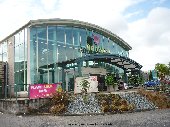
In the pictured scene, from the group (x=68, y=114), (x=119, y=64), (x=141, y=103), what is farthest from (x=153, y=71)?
(x=68, y=114)

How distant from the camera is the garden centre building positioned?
27.6 m

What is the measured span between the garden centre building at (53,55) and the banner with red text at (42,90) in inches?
234

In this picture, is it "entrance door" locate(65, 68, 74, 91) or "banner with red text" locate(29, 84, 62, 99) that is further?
"entrance door" locate(65, 68, 74, 91)

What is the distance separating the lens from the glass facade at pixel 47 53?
2755 centimetres

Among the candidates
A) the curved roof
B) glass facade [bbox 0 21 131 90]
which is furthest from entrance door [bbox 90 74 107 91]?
the curved roof

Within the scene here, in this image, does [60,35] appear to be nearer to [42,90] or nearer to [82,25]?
[82,25]

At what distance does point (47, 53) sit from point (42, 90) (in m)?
8.35

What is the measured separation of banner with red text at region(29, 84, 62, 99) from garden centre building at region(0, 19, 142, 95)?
5951mm

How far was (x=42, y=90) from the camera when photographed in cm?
2084

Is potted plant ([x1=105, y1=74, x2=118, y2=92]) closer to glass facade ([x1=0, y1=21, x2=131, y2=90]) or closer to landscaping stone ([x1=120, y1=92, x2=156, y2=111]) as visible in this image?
glass facade ([x1=0, y1=21, x2=131, y2=90])

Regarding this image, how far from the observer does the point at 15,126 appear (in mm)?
13688

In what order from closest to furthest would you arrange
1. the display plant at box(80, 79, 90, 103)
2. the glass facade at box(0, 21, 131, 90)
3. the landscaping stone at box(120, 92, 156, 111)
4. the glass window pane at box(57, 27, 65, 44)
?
the landscaping stone at box(120, 92, 156, 111) → the display plant at box(80, 79, 90, 103) → the glass facade at box(0, 21, 131, 90) → the glass window pane at box(57, 27, 65, 44)

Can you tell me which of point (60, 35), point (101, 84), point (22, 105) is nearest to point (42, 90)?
point (22, 105)

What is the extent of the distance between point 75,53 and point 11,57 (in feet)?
24.4
